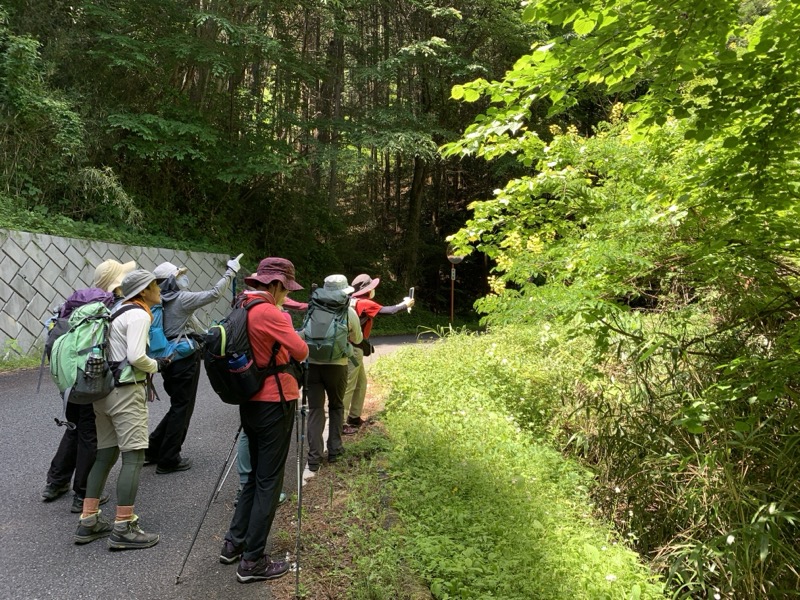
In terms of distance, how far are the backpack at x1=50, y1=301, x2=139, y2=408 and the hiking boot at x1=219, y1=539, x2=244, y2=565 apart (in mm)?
1308

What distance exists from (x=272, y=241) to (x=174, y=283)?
1403cm

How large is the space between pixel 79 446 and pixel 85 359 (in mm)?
842

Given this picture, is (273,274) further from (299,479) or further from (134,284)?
(299,479)

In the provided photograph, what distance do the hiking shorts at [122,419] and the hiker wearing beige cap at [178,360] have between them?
3.32 ft

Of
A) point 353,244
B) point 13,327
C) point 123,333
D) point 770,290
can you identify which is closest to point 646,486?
point 770,290

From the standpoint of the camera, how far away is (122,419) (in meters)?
3.62

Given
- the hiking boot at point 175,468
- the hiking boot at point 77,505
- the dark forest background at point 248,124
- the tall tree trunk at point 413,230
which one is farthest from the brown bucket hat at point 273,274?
the tall tree trunk at point 413,230

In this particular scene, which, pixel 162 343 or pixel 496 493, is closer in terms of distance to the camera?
pixel 496 493

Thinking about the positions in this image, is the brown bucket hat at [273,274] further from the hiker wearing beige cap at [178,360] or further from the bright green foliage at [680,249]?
the bright green foliage at [680,249]

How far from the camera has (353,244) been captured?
21.7 metres

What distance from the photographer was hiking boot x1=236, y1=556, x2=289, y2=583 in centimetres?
325

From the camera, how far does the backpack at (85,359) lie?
11.3 feet

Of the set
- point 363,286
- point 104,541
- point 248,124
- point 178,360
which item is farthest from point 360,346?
point 248,124

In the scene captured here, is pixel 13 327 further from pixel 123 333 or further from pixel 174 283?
pixel 123 333
